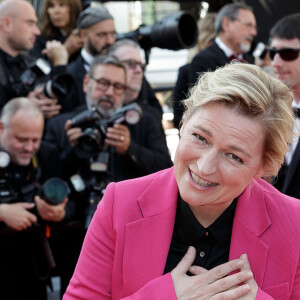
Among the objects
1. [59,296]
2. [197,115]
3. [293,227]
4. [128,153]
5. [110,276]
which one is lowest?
[59,296]

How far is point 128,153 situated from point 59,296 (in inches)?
32.6

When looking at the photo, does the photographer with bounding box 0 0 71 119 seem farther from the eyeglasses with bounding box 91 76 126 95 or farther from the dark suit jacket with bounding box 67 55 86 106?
the eyeglasses with bounding box 91 76 126 95

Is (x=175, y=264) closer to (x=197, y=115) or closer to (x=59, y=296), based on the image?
(x=197, y=115)

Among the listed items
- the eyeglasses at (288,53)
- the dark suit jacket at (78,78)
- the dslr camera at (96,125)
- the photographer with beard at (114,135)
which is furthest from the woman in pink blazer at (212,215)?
the dark suit jacket at (78,78)

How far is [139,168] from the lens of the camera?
321cm

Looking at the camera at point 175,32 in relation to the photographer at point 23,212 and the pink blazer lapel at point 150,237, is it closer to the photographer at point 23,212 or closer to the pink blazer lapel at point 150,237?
the photographer at point 23,212

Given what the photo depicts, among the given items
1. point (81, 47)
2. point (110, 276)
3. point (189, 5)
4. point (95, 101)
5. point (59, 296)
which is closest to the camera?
point (110, 276)

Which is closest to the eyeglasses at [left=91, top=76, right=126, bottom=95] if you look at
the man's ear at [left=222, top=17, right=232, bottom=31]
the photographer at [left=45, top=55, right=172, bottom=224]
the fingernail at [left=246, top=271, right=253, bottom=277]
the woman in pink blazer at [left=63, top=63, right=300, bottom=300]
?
the photographer at [left=45, top=55, right=172, bottom=224]

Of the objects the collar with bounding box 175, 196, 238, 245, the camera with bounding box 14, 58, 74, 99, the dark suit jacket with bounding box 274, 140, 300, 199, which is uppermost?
the collar with bounding box 175, 196, 238, 245

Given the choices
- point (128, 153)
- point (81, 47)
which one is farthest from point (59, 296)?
point (81, 47)

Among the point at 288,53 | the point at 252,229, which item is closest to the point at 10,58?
the point at 288,53

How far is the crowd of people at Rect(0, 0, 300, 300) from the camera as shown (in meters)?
1.51

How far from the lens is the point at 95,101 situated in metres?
3.38

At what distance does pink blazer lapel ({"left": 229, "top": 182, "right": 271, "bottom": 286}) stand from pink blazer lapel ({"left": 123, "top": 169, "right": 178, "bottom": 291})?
181mm
